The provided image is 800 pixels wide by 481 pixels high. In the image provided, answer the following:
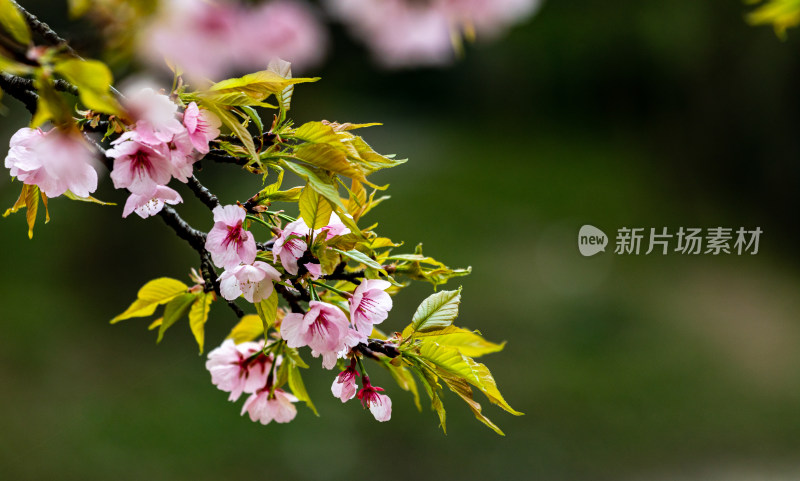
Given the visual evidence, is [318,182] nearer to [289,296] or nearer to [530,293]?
[289,296]

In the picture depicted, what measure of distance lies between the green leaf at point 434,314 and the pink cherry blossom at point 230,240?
13 cm

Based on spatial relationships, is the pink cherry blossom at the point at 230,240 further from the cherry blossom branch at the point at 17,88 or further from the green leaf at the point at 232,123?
the cherry blossom branch at the point at 17,88

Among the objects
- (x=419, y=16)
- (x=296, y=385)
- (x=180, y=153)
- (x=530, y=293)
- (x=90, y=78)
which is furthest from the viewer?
(x=530, y=293)

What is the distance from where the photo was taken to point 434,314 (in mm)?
496

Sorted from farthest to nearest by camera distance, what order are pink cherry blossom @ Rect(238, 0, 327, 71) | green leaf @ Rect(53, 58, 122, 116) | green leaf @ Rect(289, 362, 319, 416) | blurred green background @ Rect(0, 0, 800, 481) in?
blurred green background @ Rect(0, 0, 800, 481) → pink cherry blossom @ Rect(238, 0, 327, 71) → green leaf @ Rect(289, 362, 319, 416) → green leaf @ Rect(53, 58, 122, 116)

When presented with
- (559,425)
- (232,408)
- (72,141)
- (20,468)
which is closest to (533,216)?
(559,425)

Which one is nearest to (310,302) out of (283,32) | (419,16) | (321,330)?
(321,330)

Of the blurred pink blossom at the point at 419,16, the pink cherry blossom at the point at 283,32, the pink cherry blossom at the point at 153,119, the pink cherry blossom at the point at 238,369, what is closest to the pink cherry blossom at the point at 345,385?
the pink cherry blossom at the point at 238,369

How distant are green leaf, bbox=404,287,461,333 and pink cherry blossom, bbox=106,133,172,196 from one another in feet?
0.66

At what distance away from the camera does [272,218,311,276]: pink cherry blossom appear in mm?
463

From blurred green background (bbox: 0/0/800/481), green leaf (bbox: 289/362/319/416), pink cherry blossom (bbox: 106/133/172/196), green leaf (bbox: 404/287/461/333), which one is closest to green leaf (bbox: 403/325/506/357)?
green leaf (bbox: 404/287/461/333)

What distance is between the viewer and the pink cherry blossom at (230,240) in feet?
1.48

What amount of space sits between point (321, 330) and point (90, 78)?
0.72ft

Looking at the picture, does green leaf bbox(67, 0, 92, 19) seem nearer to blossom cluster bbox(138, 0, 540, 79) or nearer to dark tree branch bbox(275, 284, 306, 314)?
blossom cluster bbox(138, 0, 540, 79)
